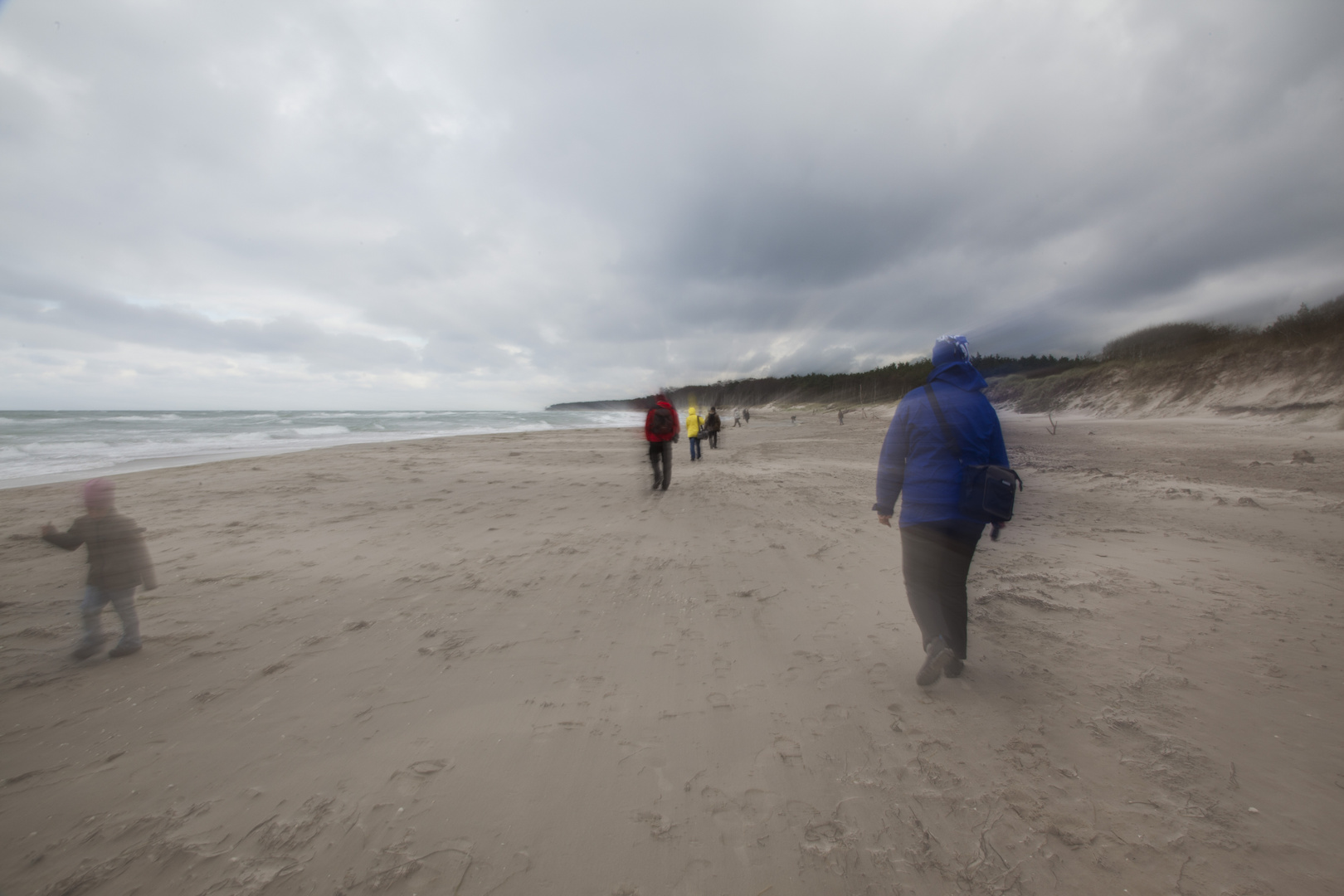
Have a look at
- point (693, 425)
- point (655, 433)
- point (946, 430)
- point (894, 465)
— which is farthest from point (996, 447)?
point (693, 425)

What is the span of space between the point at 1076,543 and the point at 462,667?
641cm

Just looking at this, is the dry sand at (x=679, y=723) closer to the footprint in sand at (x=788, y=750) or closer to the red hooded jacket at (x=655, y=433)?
the footprint in sand at (x=788, y=750)

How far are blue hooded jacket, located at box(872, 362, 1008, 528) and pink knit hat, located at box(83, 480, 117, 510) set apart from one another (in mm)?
5294

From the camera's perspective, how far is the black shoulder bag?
2557mm

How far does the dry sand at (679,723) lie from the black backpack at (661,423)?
3.59 meters

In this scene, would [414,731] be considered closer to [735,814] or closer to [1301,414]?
[735,814]

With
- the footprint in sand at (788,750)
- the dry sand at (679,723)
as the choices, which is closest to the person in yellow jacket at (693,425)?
the dry sand at (679,723)

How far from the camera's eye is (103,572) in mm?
3258

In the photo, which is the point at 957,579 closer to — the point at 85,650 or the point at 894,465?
the point at 894,465

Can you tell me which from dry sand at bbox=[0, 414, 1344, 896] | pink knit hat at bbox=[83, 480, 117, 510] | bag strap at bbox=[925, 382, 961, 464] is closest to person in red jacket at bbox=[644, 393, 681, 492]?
dry sand at bbox=[0, 414, 1344, 896]

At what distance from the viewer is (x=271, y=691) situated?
288 centimetres

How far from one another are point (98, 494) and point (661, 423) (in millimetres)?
6823

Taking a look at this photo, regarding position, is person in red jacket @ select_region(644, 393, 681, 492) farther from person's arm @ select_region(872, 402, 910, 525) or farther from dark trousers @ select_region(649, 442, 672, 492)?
person's arm @ select_region(872, 402, 910, 525)

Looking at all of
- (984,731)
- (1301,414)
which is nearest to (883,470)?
(984,731)
